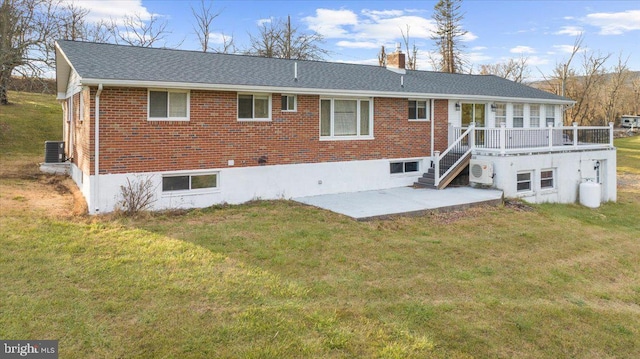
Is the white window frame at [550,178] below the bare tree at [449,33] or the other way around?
below

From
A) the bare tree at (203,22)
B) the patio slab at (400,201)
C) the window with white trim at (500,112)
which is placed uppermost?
the bare tree at (203,22)

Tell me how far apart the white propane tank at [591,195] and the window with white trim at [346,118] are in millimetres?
8360

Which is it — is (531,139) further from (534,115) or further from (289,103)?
(289,103)

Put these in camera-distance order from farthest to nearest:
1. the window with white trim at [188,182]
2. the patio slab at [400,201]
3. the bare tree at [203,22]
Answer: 1. the bare tree at [203,22]
2. the window with white trim at [188,182]
3. the patio slab at [400,201]

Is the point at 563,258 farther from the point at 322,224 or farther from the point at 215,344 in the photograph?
the point at 215,344

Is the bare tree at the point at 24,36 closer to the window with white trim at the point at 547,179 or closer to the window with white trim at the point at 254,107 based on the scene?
the window with white trim at the point at 254,107

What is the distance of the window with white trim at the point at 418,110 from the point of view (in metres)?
15.3

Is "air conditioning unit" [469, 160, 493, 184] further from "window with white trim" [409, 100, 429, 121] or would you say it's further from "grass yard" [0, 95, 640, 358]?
"grass yard" [0, 95, 640, 358]

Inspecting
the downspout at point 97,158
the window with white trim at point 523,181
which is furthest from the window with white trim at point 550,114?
the downspout at point 97,158

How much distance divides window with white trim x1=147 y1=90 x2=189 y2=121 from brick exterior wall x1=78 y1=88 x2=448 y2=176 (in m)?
0.13

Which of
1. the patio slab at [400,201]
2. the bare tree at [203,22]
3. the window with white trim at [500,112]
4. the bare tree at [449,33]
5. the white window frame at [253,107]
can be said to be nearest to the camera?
the patio slab at [400,201]

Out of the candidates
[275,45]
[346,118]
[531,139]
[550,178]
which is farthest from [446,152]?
[275,45]

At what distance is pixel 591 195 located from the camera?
51.9 feet

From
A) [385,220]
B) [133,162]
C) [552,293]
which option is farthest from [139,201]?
[552,293]
